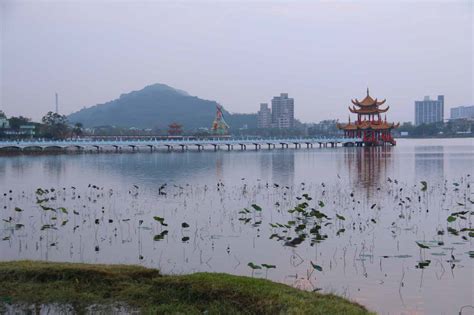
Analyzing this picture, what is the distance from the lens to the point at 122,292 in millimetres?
7121

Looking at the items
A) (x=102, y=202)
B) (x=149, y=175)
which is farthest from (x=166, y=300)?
(x=149, y=175)

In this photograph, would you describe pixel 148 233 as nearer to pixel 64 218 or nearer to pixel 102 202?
pixel 64 218

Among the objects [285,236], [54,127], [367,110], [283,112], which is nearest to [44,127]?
[54,127]

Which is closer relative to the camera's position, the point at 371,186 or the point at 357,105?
the point at 371,186

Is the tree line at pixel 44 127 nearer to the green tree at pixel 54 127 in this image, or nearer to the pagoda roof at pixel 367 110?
the green tree at pixel 54 127

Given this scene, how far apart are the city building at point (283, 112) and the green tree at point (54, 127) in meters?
95.6

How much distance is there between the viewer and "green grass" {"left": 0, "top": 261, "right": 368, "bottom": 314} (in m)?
6.42

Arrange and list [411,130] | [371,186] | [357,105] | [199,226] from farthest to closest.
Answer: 1. [411,130]
2. [357,105]
3. [371,186]
4. [199,226]

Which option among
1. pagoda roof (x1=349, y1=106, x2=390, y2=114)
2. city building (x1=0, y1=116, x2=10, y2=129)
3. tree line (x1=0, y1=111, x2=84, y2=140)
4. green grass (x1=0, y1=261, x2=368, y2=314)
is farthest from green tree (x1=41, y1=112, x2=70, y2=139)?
green grass (x1=0, y1=261, x2=368, y2=314)

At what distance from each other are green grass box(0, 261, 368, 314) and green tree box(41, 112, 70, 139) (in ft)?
253

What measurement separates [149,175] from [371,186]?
43.3 ft

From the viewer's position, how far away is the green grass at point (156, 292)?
6.42 meters

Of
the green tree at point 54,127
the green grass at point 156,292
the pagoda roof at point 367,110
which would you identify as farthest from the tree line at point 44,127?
the green grass at point 156,292

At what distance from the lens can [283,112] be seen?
182 metres
